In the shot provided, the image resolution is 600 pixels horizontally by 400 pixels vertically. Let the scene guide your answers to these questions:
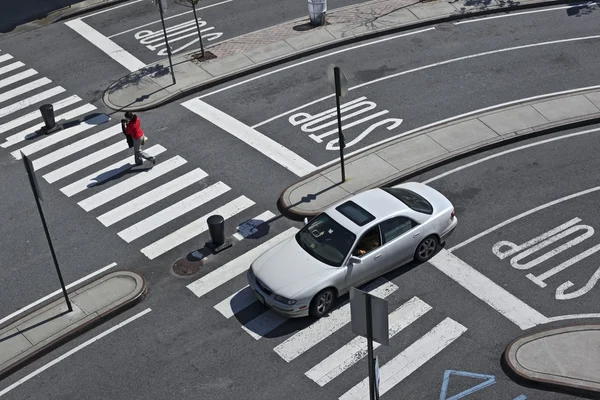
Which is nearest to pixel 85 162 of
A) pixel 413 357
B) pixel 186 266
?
pixel 186 266

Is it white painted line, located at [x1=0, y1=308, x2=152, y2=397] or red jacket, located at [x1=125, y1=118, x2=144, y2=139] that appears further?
red jacket, located at [x1=125, y1=118, x2=144, y2=139]

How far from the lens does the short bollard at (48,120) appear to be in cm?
2431

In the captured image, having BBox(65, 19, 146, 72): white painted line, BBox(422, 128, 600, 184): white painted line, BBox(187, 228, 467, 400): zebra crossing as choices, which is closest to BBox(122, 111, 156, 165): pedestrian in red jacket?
BBox(187, 228, 467, 400): zebra crossing

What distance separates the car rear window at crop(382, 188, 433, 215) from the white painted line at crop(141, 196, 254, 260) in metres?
3.79

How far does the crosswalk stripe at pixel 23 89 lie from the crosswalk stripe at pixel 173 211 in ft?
29.3

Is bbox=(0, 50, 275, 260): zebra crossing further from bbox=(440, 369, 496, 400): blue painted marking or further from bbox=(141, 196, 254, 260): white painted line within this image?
bbox=(440, 369, 496, 400): blue painted marking

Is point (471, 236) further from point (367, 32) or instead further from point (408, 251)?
point (367, 32)

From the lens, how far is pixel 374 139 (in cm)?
2298

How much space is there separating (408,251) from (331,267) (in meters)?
1.90

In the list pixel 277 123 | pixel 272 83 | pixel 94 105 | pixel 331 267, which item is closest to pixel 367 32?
pixel 272 83

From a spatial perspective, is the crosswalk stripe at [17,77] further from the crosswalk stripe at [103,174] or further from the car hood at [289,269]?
the car hood at [289,269]

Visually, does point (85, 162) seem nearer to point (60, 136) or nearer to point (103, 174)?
point (103, 174)

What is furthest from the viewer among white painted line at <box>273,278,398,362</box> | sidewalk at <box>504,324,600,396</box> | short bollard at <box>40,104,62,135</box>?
short bollard at <box>40,104,62,135</box>

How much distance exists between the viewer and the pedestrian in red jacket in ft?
72.2
